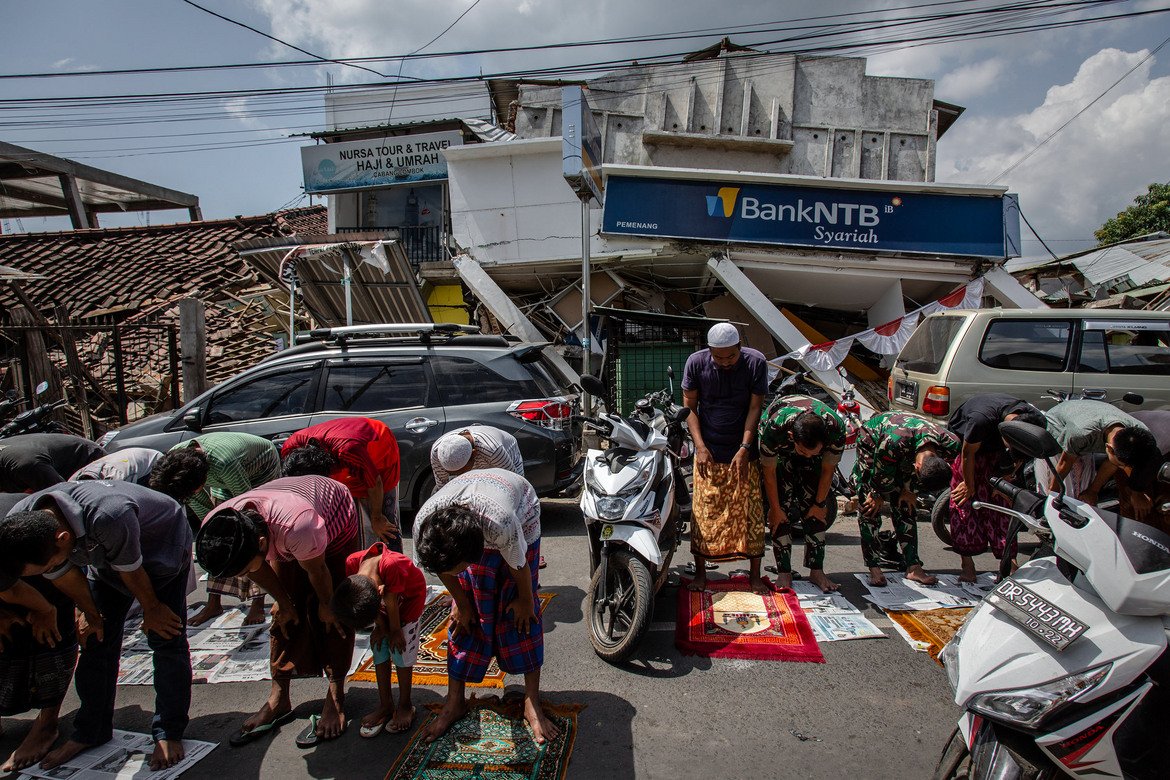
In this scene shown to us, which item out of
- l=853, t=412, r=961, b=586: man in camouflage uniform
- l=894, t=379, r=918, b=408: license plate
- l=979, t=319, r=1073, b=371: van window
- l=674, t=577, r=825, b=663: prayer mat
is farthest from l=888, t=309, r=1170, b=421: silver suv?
l=674, t=577, r=825, b=663: prayer mat

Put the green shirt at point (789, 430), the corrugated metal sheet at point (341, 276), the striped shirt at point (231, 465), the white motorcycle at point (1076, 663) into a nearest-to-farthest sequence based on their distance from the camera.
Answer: the white motorcycle at point (1076, 663)
the striped shirt at point (231, 465)
the green shirt at point (789, 430)
the corrugated metal sheet at point (341, 276)

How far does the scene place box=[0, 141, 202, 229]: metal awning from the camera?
1418 centimetres

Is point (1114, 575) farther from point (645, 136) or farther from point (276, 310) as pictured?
point (276, 310)

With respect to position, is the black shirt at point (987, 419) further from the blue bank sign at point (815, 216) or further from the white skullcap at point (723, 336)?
the blue bank sign at point (815, 216)

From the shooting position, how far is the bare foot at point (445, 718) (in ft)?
8.46

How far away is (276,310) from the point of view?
12.1 metres

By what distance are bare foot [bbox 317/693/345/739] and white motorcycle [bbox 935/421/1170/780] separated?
7.70 ft

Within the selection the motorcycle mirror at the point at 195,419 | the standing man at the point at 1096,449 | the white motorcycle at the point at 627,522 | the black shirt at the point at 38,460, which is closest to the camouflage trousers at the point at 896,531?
the standing man at the point at 1096,449

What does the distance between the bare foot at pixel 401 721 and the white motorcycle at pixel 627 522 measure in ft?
3.26

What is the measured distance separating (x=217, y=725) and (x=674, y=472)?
8.71 feet

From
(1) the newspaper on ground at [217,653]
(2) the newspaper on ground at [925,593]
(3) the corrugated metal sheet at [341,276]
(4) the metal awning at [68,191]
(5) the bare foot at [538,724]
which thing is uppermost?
(4) the metal awning at [68,191]

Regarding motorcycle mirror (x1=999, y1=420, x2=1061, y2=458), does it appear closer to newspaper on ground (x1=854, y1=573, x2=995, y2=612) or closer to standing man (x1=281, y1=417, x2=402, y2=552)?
newspaper on ground (x1=854, y1=573, x2=995, y2=612)

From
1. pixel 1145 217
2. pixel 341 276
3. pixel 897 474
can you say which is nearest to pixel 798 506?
pixel 897 474

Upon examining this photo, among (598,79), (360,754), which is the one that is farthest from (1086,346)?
(598,79)
